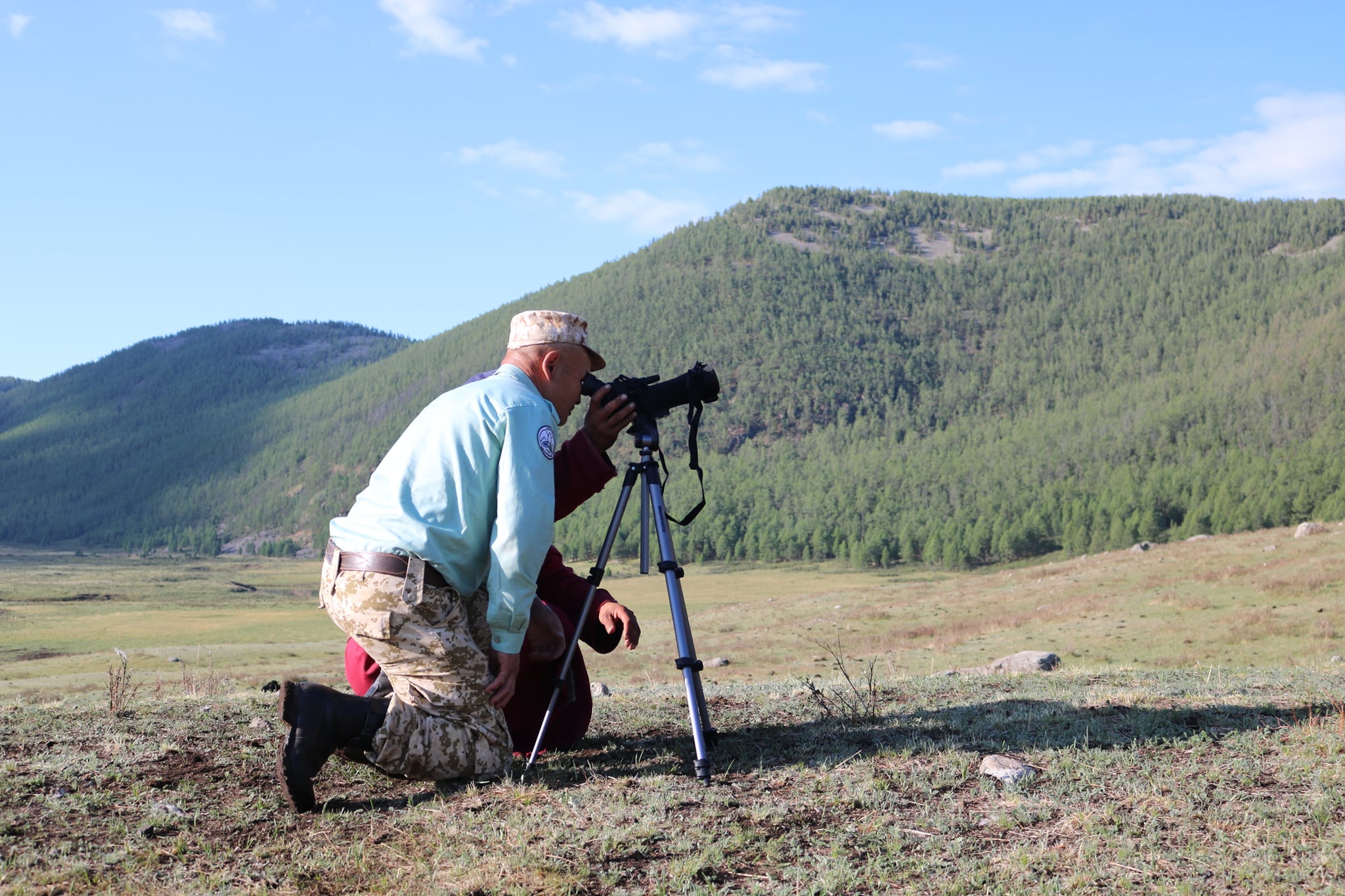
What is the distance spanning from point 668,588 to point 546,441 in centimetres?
114

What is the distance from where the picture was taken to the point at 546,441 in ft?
14.2

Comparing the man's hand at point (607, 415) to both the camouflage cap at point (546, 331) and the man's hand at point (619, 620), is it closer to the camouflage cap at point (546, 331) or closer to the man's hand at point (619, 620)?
the camouflage cap at point (546, 331)

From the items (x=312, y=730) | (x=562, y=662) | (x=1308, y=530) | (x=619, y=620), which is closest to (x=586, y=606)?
(x=619, y=620)

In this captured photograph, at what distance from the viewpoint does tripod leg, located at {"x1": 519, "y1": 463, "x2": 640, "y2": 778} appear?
4836mm

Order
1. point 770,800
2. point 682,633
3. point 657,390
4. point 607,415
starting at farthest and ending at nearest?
point 657,390 → point 607,415 → point 682,633 → point 770,800

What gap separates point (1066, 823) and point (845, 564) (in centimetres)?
11194

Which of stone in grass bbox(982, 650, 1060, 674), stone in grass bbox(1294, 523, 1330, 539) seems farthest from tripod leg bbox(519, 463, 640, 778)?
stone in grass bbox(1294, 523, 1330, 539)

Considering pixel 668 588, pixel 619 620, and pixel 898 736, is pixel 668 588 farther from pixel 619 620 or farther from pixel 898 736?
pixel 898 736

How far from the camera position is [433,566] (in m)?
4.32

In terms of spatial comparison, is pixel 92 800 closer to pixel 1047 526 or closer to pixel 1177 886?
pixel 1177 886

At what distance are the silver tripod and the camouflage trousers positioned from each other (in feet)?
1.58

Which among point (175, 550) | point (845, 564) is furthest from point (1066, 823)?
point (175, 550)

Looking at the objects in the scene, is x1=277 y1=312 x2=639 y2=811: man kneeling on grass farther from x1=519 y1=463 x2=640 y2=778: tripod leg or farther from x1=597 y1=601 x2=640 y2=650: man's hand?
x1=597 y1=601 x2=640 y2=650: man's hand

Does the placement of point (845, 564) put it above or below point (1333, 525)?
below
